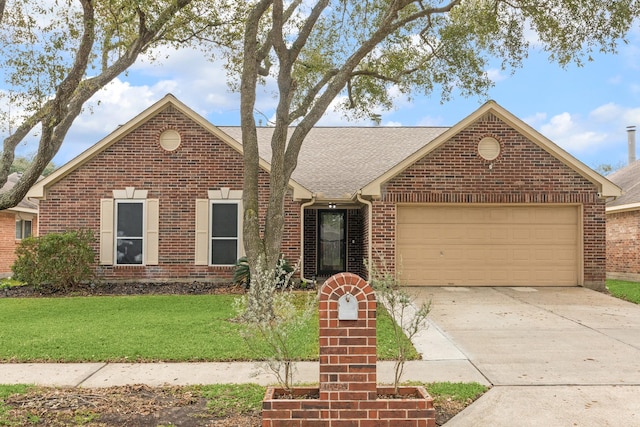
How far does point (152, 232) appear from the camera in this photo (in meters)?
14.8

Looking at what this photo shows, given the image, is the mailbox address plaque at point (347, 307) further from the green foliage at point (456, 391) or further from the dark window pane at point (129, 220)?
the dark window pane at point (129, 220)

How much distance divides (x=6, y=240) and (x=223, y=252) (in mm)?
10923

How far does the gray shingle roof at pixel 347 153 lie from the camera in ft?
53.2

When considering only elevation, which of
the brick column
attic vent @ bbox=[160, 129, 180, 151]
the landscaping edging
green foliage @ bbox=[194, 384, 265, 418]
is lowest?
green foliage @ bbox=[194, 384, 265, 418]

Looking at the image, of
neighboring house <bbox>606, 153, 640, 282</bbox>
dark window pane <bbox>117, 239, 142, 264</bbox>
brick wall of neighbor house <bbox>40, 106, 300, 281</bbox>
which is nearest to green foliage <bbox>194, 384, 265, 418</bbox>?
brick wall of neighbor house <bbox>40, 106, 300, 281</bbox>

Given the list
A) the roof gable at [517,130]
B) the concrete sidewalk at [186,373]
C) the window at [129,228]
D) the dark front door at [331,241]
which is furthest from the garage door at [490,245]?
the concrete sidewalk at [186,373]

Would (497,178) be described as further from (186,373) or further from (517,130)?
(186,373)

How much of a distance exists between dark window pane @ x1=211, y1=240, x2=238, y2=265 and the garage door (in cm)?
431

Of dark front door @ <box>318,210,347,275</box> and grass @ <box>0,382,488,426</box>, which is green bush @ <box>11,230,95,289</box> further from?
grass @ <box>0,382,488,426</box>

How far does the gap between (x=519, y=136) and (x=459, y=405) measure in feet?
33.8

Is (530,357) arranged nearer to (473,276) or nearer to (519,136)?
(473,276)

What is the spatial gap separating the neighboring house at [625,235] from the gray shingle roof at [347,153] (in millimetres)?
6556

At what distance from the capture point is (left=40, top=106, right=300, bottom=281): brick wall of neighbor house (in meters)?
14.8

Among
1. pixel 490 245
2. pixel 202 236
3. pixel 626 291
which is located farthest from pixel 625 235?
pixel 202 236
